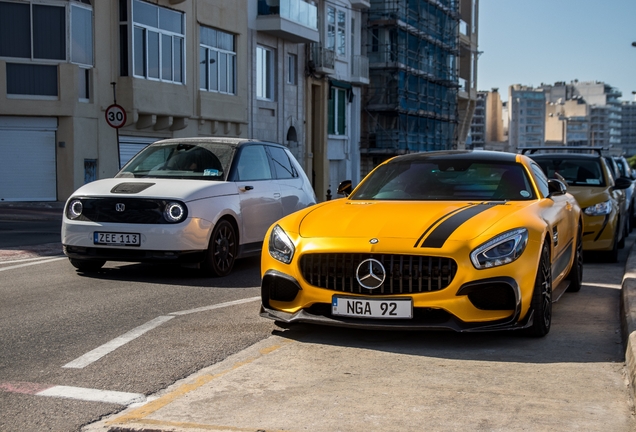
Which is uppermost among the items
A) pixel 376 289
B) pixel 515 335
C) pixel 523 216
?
pixel 523 216

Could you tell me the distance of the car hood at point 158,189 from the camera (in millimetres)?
9633

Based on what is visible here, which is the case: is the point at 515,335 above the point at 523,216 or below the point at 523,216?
below

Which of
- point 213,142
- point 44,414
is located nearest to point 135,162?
point 213,142

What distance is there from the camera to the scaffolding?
5819cm

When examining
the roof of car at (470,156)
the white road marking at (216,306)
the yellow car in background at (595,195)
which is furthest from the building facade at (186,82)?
the roof of car at (470,156)

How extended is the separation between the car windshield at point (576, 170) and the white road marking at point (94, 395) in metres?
9.76

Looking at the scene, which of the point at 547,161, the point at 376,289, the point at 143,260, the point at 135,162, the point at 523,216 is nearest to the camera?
the point at 376,289

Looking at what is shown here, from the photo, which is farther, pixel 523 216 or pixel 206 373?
pixel 523 216

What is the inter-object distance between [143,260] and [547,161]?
6.93 m

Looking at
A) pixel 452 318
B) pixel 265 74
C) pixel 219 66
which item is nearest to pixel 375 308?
pixel 452 318

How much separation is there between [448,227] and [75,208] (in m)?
4.94

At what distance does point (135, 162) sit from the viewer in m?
11.0

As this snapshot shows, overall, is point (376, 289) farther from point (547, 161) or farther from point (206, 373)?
point (547, 161)

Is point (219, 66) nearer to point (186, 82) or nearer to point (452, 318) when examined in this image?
point (186, 82)
